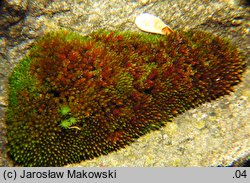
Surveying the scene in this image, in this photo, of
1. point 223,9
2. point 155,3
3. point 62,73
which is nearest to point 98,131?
point 62,73

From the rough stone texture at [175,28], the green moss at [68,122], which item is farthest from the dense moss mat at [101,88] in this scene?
the rough stone texture at [175,28]

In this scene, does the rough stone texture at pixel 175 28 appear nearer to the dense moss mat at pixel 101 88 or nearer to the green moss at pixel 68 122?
the dense moss mat at pixel 101 88

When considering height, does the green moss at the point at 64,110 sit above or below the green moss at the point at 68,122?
above

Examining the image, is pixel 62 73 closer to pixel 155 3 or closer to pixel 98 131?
pixel 98 131

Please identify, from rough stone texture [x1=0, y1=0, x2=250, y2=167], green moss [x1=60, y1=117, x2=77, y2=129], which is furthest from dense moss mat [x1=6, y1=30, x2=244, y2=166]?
rough stone texture [x1=0, y1=0, x2=250, y2=167]

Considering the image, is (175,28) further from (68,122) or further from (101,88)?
(68,122)

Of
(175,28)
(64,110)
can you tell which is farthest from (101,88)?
(175,28)
